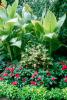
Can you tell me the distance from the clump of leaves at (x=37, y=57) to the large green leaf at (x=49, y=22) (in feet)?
1.31

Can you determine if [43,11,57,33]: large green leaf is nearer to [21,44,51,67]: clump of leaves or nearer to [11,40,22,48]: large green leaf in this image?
→ [21,44,51,67]: clump of leaves

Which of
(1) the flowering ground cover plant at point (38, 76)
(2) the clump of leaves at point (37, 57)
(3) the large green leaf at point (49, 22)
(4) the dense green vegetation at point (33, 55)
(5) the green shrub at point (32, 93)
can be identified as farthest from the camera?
(3) the large green leaf at point (49, 22)

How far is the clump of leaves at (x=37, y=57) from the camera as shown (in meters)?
6.25

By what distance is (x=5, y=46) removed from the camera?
7.03m

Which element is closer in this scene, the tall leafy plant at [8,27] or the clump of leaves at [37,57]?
the clump of leaves at [37,57]

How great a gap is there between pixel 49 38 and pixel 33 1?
7.37 feet

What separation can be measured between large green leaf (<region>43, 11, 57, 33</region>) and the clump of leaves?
398mm

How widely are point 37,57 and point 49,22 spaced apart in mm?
763

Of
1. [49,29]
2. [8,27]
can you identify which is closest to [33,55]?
[49,29]

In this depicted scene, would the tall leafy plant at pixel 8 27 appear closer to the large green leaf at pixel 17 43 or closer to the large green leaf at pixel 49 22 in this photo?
the large green leaf at pixel 17 43

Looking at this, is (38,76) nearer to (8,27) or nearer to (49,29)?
(49,29)

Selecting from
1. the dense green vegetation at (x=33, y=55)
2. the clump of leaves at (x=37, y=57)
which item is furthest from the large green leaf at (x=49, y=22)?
the clump of leaves at (x=37, y=57)

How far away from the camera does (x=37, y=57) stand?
20.6ft

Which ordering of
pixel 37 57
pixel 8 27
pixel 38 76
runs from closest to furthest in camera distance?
pixel 38 76
pixel 37 57
pixel 8 27
